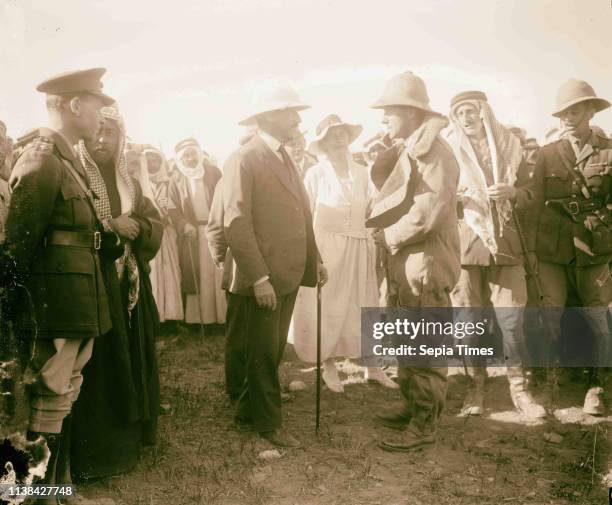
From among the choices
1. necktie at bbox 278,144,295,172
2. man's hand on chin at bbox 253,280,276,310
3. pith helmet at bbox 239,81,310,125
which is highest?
pith helmet at bbox 239,81,310,125

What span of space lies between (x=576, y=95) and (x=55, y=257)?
3756mm

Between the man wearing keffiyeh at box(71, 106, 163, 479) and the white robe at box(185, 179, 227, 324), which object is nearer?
the man wearing keffiyeh at box(71, 106, 163, 479)

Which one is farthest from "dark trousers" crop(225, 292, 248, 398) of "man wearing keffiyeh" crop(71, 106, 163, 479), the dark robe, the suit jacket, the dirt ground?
the dark robe

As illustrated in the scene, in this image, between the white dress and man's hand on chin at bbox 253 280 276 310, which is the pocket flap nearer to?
man's hand on chin at bbox 253 280 276 310

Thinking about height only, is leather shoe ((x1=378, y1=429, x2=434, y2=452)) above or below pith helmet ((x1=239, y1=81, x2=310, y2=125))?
below

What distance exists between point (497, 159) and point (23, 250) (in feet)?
11.0

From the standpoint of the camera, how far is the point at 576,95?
424 centimetres

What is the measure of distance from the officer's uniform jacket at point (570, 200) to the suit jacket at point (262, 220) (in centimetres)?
206

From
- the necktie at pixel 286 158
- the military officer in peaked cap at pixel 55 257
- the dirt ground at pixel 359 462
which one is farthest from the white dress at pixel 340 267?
the military officer in peaked cap at pixel 55 257

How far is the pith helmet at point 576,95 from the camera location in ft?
13.8

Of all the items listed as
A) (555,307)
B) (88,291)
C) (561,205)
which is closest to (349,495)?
(88,291)

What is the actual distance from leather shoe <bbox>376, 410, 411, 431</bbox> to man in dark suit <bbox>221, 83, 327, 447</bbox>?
0.75 m

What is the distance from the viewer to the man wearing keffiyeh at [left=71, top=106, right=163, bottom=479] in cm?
318

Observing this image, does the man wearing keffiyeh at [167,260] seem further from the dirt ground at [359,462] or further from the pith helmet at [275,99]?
the pith helmet at [275,99]
